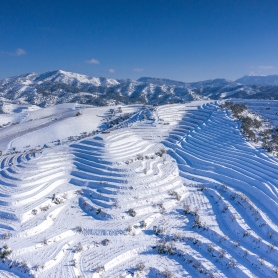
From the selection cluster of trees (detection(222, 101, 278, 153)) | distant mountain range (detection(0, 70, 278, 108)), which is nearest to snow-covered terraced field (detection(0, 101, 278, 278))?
cluster of trees (detection(222, 101, 278, 153))

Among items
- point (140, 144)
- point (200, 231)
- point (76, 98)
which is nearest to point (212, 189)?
point (200, 231)

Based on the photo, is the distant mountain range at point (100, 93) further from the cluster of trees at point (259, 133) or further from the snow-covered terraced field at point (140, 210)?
the snow-covered terraced field at point (140, 210)

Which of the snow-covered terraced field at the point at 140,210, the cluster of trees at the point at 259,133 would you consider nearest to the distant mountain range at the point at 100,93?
the cluster of trees at the point at 259,133

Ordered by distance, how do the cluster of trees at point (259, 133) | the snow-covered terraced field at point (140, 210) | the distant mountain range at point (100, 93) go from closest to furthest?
the snow-covered terraced field at point (140, 210) < the cluster of trees at point (259, 133) < the distant mountain range at point (100, 93)

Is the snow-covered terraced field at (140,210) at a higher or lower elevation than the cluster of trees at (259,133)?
lower

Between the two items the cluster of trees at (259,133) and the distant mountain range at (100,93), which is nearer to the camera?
the cluster of trees at (259,133)

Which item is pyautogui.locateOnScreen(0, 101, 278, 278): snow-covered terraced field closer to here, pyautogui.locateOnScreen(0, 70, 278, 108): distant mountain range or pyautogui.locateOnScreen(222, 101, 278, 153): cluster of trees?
pyautogui.locateOnScreen(222, 101, 278, 153): cluster of trees

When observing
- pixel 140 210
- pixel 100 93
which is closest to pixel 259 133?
pixel 140 210

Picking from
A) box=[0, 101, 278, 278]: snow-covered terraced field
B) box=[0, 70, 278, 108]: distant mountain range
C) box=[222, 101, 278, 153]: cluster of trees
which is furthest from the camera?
box=[0, 70, 278, 108]: distant mountain range
